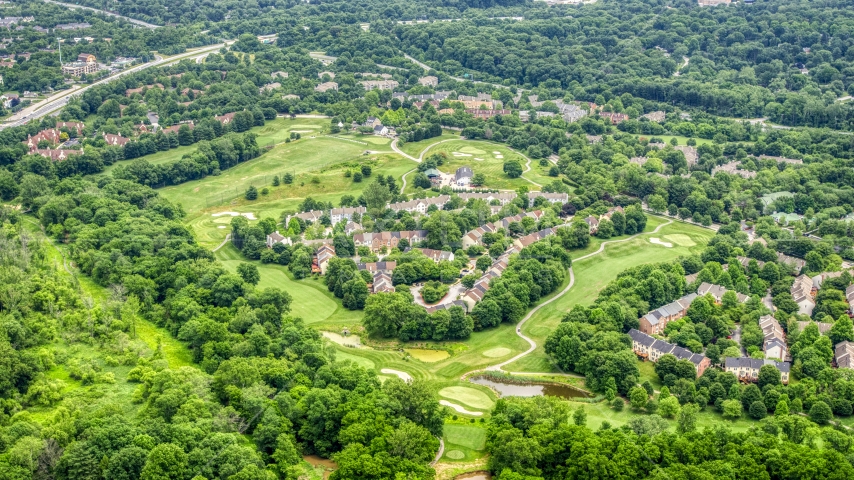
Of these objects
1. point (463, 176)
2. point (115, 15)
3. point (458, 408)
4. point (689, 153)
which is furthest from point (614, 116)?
point (115, 15)

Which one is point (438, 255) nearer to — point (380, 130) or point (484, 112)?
point (380, 130)

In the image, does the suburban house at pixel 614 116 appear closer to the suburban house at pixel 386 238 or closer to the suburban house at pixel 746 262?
the suburban house at pixel 746 262

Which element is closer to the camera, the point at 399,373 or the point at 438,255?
the point at 399,373

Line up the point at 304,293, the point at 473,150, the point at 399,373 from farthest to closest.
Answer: the point at 473,150
the point at 304,293
the point at 399,373

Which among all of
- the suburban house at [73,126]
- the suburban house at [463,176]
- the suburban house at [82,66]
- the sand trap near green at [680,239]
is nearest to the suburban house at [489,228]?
the suburban house at [463,176]

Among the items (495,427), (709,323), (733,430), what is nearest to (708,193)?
(709,323)

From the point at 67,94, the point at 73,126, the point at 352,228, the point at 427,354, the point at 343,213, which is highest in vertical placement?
the point at 427,354
